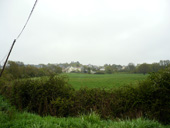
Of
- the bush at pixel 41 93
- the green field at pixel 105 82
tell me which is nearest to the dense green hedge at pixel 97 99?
the bush at pixel 41 93

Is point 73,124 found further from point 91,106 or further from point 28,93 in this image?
point 28,93

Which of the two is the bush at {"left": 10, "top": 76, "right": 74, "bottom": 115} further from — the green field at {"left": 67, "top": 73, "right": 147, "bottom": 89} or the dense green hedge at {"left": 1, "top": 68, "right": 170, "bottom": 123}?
the green field at {"left": 67, "top": 73, "right": 147, "bottom": 89}

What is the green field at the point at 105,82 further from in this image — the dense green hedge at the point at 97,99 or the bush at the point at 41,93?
the bush at the point at 41,93


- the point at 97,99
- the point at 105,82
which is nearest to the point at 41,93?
the point at 97,99

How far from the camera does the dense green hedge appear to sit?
3.67 metres

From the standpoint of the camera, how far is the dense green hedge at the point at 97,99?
12.0 ft

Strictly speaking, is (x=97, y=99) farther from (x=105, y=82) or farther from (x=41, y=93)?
(x=105, y=82)

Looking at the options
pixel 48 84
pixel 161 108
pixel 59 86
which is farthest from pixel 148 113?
pixel 48 84

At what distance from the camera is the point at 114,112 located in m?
4.22

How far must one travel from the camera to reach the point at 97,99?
473 cm

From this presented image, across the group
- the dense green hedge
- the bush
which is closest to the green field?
the dense green hedge

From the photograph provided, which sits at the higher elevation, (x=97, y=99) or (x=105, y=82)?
(x=97, y=99)

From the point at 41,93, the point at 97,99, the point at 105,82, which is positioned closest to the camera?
the point at 97,99

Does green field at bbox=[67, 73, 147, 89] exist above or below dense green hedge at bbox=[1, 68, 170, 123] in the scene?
below
